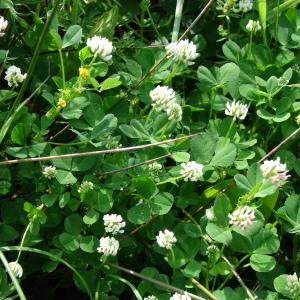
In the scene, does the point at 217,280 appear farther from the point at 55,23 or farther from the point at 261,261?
the point at 55,23

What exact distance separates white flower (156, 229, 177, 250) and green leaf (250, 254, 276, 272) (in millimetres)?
155

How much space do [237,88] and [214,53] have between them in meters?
0.29

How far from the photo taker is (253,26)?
1.72 m

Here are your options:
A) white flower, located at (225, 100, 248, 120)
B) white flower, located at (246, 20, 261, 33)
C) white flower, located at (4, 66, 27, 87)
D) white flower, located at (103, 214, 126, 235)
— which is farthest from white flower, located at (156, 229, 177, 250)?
white flower, located at (246, 20, 261, 33)

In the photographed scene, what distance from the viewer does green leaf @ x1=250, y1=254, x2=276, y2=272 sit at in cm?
140

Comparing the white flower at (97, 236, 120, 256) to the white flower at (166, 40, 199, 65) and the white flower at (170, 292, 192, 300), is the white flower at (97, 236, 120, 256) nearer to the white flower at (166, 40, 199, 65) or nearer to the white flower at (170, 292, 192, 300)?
the white flower at (170, 292, 192, 300)

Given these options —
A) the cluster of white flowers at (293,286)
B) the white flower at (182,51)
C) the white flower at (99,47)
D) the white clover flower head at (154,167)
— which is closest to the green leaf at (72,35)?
the white flower at (99,47)

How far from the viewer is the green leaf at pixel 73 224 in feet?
4.61

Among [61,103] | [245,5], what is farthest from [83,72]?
[245,5]

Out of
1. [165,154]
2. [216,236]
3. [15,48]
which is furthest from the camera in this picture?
[15,48]

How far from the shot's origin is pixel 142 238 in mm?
1513

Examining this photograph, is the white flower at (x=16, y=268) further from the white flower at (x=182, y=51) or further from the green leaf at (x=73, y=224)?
the white flower at (x=182, y=51)

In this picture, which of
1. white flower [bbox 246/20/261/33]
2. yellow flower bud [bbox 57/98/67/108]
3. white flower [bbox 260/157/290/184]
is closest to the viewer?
white flower [bbox 260/157/290/184]

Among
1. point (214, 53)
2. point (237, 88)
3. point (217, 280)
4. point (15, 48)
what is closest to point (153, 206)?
point (217, 280)
